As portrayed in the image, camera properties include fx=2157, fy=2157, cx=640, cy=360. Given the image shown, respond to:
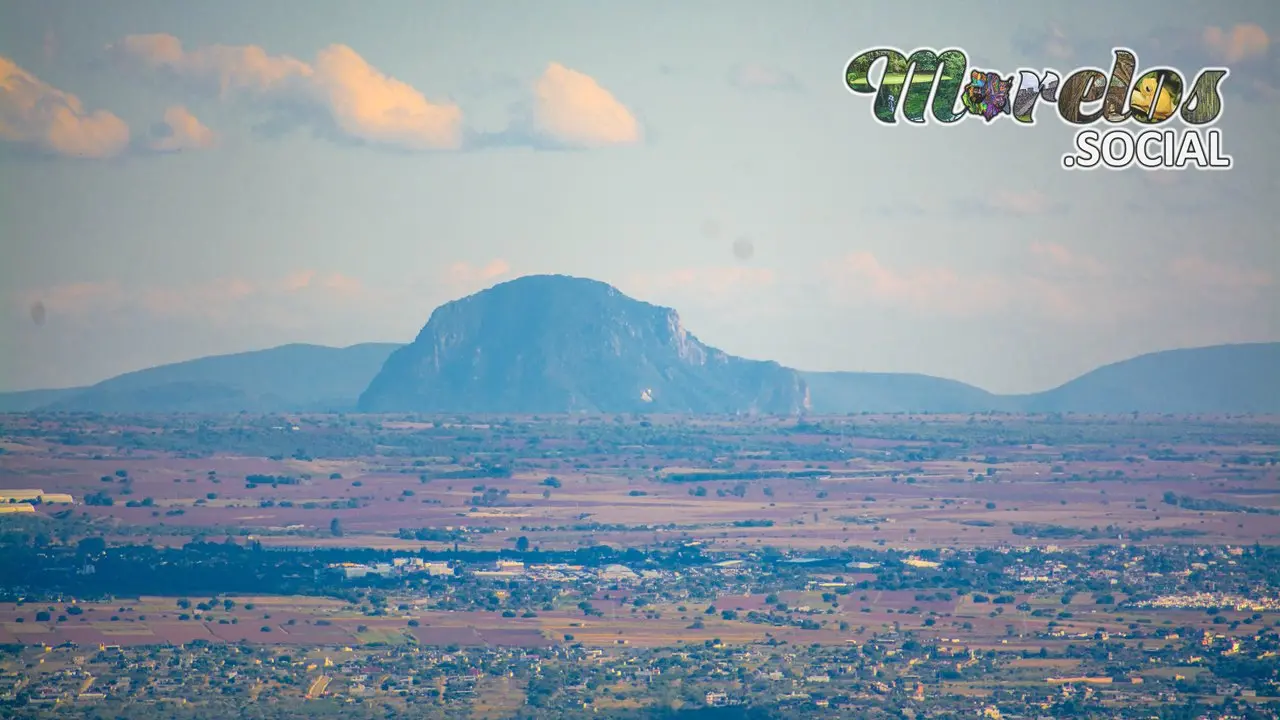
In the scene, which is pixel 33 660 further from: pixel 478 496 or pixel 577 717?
pixel 478 496

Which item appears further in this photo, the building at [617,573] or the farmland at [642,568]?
the building at [617,573]

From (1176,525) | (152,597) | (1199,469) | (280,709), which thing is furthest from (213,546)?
(1199,469)

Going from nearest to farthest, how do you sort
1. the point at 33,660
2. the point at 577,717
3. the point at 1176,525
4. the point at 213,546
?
the point at 577,717 < the point at 33,660 < the point at 213,546 < the point at 1176,525

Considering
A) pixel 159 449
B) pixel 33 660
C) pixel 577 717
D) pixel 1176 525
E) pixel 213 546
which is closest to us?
pixel 577 717

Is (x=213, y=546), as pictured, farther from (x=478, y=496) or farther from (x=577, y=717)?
(x=577, y=717)

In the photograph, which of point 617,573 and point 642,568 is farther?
point 642,568

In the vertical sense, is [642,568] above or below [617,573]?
above

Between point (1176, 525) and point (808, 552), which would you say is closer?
point (808, 552)

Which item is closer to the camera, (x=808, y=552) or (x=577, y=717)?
(x=577, y=717)

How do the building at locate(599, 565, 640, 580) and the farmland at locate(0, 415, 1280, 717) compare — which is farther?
the building at locate(599, 565, 640, 580)
